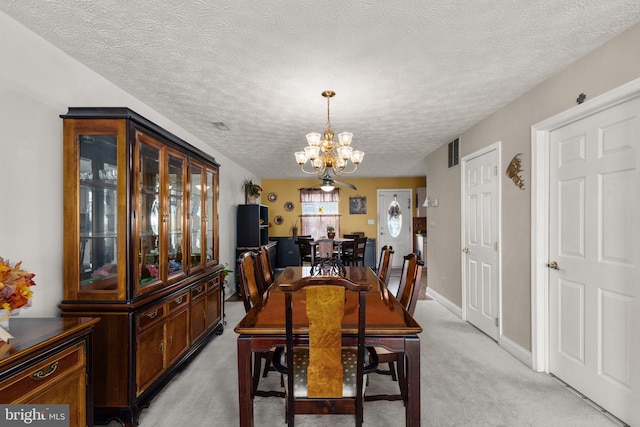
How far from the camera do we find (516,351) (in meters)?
3.03

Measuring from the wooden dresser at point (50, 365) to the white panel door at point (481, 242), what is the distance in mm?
3500

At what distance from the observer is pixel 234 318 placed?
426 cm

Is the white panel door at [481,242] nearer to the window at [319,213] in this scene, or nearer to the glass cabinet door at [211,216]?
the glass cabinet door at [211,216]

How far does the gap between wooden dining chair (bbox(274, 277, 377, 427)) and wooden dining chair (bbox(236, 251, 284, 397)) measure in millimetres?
417

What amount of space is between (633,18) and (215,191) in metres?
3.55

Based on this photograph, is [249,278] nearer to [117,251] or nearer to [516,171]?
[117,251]

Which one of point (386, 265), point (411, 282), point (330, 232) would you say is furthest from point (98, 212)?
point (330, 232)

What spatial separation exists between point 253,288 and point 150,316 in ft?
2.34

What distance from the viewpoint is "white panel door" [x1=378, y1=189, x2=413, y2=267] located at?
8.70 m

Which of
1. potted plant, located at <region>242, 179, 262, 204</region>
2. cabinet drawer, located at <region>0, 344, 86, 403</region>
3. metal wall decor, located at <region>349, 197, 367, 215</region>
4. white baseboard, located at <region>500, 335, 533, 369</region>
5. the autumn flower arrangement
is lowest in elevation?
white baseboard, located at <region>500, 335, 533, 369</region>

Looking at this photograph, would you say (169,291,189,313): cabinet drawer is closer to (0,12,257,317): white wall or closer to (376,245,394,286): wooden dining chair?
(0,12,257,317): white wall

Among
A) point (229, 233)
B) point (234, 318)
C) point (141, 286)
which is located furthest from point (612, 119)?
point (229, 233)

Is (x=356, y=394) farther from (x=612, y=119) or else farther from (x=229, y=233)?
(x=229, y=233)

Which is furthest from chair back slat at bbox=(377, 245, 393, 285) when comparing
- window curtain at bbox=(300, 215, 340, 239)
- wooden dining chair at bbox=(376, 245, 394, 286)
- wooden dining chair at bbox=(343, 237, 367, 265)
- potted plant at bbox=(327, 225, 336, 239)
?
window curtain at bbox=(300, 215, 340, 239)
